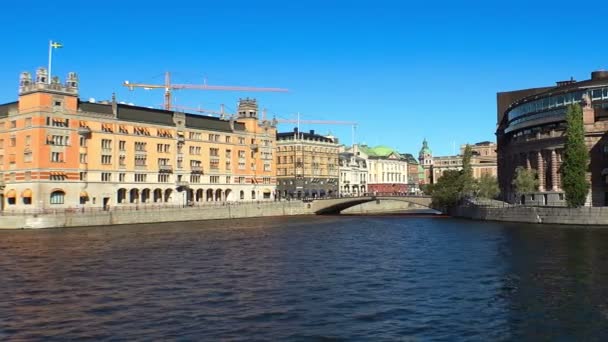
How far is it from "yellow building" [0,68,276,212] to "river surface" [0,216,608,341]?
178ft

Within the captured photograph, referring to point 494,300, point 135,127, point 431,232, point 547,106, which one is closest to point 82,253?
point 494,300

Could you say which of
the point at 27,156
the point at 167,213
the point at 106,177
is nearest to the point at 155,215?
the point at 167,213

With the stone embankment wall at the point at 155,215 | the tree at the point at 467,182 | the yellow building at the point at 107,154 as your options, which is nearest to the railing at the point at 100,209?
the stone embankment wall at the point at 155,215

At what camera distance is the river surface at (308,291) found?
110ft

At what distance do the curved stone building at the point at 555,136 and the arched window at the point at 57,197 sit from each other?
100 metres

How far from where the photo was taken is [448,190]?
530ft

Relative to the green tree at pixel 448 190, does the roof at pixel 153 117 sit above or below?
above

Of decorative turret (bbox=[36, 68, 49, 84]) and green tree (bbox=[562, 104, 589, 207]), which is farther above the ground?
decorative turret (bbox=[36, 68, 49, 84])

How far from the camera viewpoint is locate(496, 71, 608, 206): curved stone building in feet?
416

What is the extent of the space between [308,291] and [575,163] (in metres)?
83.9

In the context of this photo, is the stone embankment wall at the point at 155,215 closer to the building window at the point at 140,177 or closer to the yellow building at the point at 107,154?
the yellow building at the point at 107,154

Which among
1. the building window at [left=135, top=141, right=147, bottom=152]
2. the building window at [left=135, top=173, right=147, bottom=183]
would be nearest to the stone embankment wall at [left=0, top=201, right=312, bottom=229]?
the building window at [left=135, top=173, right=147, bottom=183]

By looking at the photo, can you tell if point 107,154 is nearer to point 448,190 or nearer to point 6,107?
point 6,107

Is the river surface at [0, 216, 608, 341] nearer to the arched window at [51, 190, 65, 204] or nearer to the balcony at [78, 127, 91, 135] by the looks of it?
the arched window at [51, 190, 65, 204]
